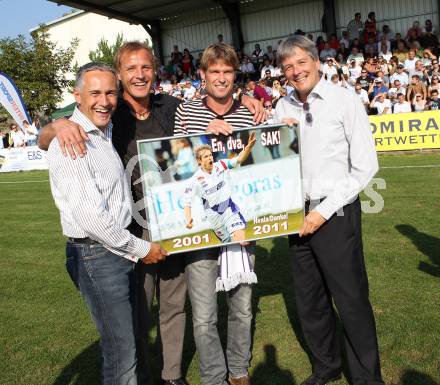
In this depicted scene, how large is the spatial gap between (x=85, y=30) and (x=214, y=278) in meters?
52.8

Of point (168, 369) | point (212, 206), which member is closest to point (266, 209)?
point (212, 206)

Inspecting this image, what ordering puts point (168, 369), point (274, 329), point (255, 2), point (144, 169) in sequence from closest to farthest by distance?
point (144, 169)
point (168, 369)
point (274, 329)
point (255, 2)

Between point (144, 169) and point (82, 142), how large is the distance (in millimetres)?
473

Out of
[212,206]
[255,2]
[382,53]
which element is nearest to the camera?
[212,206]

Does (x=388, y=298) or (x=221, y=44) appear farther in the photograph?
(x=388, y=298)

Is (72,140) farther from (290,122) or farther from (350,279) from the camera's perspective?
(350,279)

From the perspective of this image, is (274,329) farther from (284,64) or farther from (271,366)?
(284,64)

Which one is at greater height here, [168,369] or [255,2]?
[255,2]

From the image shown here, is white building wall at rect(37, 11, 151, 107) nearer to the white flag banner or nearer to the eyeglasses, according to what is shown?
the white flag banner

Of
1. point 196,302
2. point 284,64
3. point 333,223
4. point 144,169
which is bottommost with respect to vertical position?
point 196,302

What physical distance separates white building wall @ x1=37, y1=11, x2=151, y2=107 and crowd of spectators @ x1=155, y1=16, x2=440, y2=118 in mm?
26443

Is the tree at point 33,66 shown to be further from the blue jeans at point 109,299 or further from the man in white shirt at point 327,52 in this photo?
the blue jeans at point 109,299

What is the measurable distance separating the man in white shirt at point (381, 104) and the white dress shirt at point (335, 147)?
1394 cm

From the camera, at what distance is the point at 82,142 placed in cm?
249
